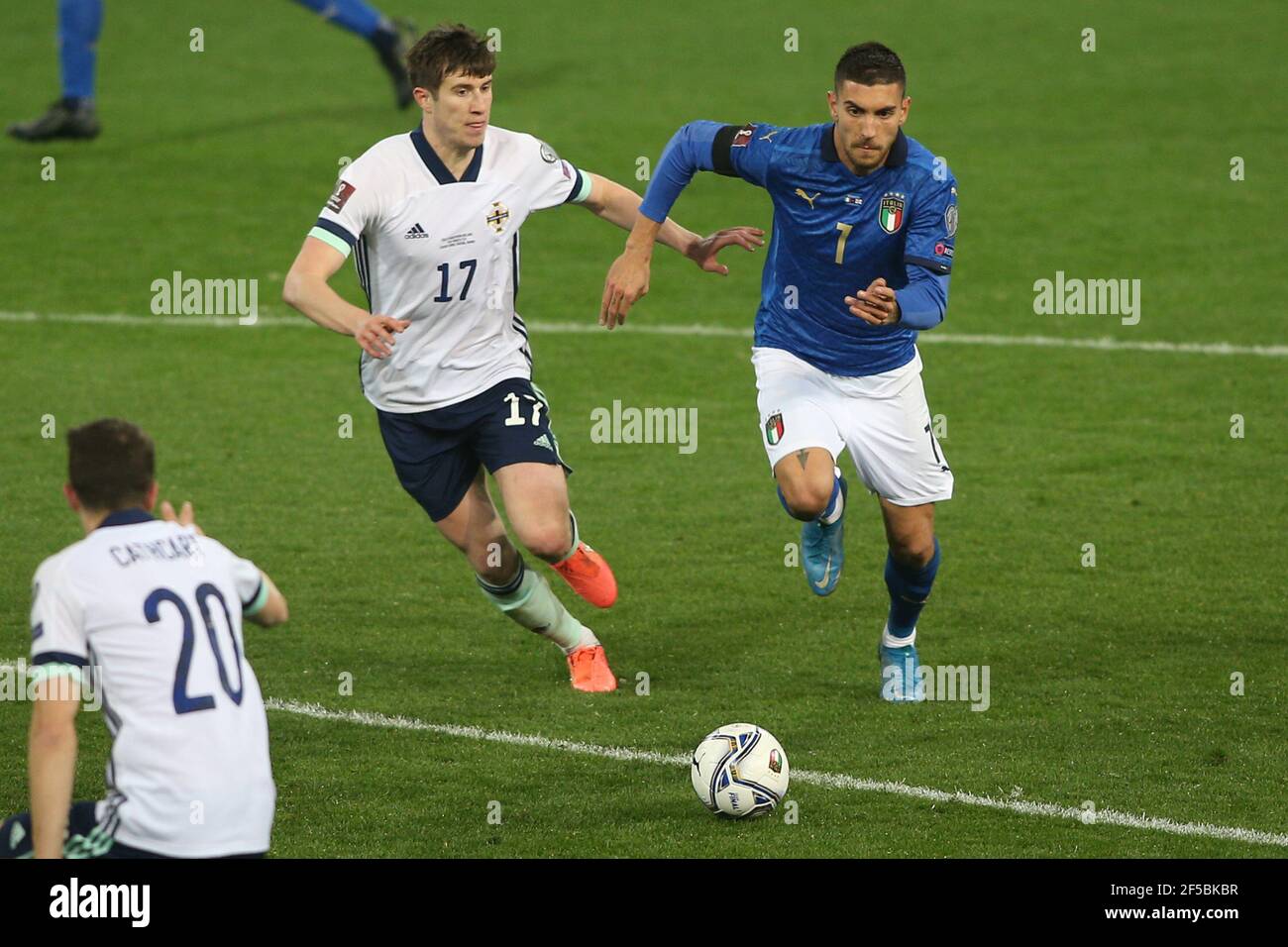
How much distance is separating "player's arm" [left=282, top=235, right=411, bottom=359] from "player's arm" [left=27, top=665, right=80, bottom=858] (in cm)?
220

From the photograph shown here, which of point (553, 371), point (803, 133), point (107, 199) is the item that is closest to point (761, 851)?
point (803, 133)

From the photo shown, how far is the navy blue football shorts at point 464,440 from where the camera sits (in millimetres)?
7754

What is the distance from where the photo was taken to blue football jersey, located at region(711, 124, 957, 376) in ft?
24.5

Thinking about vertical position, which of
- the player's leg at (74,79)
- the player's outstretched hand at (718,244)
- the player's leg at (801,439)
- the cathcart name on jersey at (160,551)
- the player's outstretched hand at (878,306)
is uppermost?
the player's leg at (74,79)

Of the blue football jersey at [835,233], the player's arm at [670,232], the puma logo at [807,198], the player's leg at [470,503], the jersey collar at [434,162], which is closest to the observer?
the blue football jersey at [835,233]

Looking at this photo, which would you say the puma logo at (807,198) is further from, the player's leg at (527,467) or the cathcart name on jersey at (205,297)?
the cathcart name on jersey at (205,297)

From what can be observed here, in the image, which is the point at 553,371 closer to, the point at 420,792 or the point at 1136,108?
the point at 420,792

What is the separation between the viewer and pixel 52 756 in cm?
449

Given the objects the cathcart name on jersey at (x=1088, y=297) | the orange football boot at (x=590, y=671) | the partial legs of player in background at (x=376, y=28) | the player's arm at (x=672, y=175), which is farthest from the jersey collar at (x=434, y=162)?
the partial legs of player in background at (x=376, y=28)

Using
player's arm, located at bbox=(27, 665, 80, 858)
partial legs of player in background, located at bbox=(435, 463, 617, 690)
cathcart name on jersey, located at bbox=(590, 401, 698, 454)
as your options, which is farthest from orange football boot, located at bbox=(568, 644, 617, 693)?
cathcart name on jersey, located at bbox=(590, 401, 698, 454)

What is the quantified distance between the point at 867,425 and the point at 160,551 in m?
3.81

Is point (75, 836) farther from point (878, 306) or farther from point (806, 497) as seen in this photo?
point (806, 497)

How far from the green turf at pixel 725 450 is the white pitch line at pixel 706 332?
0.66 ft

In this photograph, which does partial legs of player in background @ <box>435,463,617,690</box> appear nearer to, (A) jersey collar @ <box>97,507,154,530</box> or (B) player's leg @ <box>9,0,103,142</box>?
(A) jersey collar @ <box>97,507,154,530</box>
